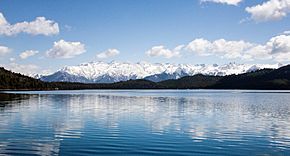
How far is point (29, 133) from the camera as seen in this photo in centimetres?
4053

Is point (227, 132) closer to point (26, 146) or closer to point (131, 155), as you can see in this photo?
point (131, 155)

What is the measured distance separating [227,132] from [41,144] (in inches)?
847

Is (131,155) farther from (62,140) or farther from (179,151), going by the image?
(62,140)

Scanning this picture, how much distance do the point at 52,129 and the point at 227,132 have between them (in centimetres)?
2073

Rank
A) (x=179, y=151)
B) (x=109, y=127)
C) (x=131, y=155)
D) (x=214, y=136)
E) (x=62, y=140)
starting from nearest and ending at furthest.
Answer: (x=131, y=155) → (x=179, y=151) → (x=62, y=140) → (x=214, y=136) → (x=109, y=127)

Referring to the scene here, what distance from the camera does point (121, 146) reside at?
33.0m

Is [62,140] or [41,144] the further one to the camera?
[62,140]

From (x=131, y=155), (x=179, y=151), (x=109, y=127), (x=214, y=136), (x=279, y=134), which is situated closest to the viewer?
(x=131, y=155)

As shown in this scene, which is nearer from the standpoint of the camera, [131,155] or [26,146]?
[131,155]

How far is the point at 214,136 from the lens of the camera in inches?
1574

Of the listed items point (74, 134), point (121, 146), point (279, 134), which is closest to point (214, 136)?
point (279, 134)

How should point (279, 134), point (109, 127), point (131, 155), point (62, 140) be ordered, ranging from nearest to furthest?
point (131, 155)
point (62, 140)
point (279, 134)
point (109, 127)

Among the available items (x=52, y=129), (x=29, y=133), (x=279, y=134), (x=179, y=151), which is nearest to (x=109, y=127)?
(x=52, y=129)

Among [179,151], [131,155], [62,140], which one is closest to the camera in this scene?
[131,155]
